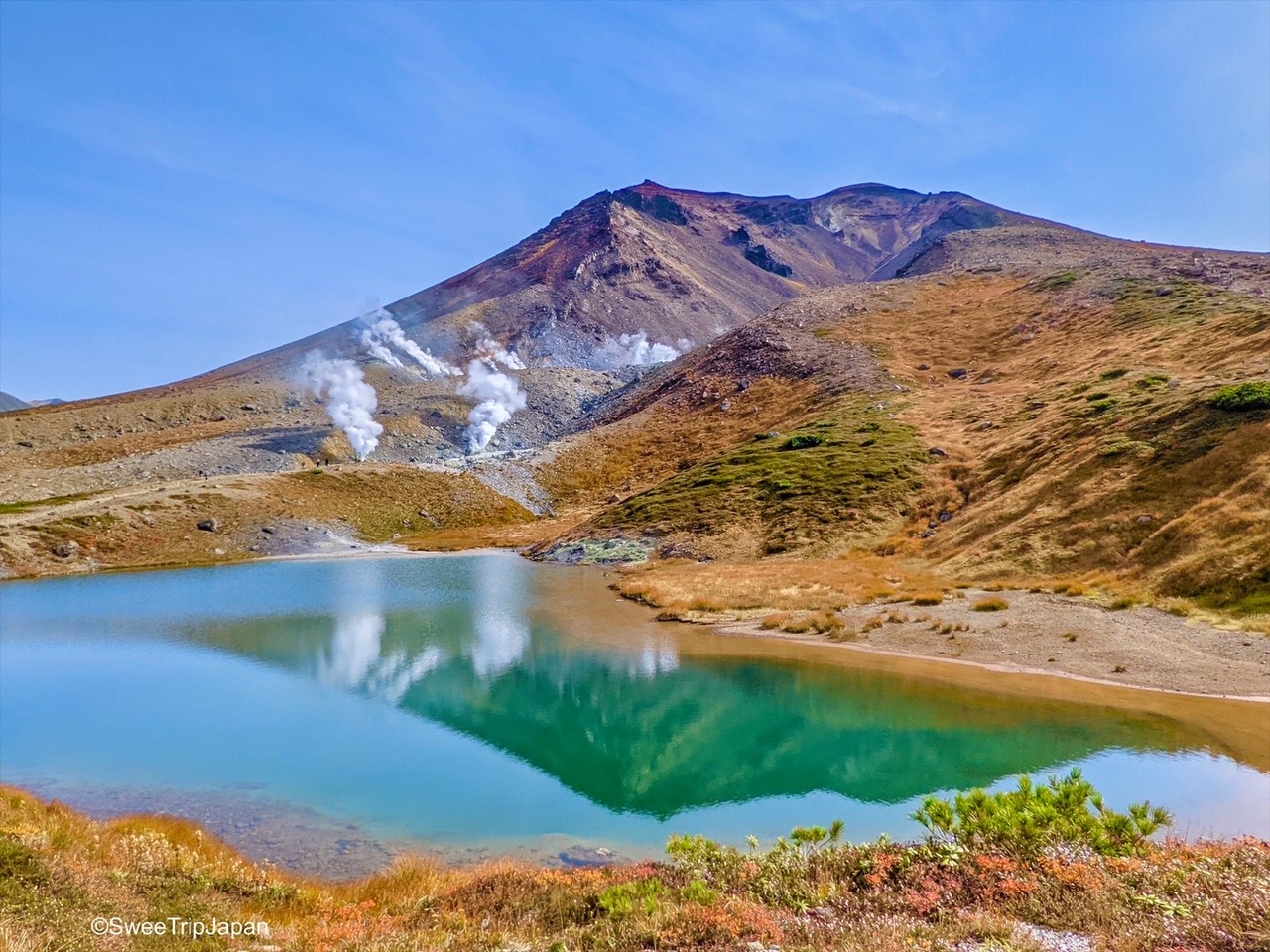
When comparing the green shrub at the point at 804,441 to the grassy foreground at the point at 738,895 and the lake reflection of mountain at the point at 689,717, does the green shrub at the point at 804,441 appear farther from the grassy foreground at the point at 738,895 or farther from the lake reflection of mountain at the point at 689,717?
the grassy foreground at the point at 738,895

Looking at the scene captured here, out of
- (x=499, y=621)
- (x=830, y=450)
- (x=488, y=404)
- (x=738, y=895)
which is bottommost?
(x=499, y=621)

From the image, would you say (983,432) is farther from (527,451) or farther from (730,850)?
(527,451)

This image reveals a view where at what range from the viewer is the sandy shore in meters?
22.7

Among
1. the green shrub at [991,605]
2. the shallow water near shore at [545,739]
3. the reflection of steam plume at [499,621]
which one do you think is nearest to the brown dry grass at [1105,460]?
the green shrub at [991,605]

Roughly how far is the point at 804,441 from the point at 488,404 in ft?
265

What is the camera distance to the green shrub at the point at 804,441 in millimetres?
72125

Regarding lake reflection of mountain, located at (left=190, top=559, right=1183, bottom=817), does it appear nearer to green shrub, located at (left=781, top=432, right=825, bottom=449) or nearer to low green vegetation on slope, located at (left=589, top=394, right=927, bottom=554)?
low green vegetation on slope, located at (left=589, top=394, right=927, bottom=554)

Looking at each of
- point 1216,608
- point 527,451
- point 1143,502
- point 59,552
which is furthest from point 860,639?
point 527,451

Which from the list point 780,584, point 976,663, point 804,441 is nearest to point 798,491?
point 804,441

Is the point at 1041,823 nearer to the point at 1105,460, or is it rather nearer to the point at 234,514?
the point at 1105,460

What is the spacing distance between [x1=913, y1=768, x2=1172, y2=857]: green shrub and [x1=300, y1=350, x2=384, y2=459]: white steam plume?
4629 inches

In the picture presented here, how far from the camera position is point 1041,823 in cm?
998

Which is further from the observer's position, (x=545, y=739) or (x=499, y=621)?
(x=499, y=621)

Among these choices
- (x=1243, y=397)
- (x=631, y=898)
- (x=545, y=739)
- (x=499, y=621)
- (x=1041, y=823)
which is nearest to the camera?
(x=631, y=898)
